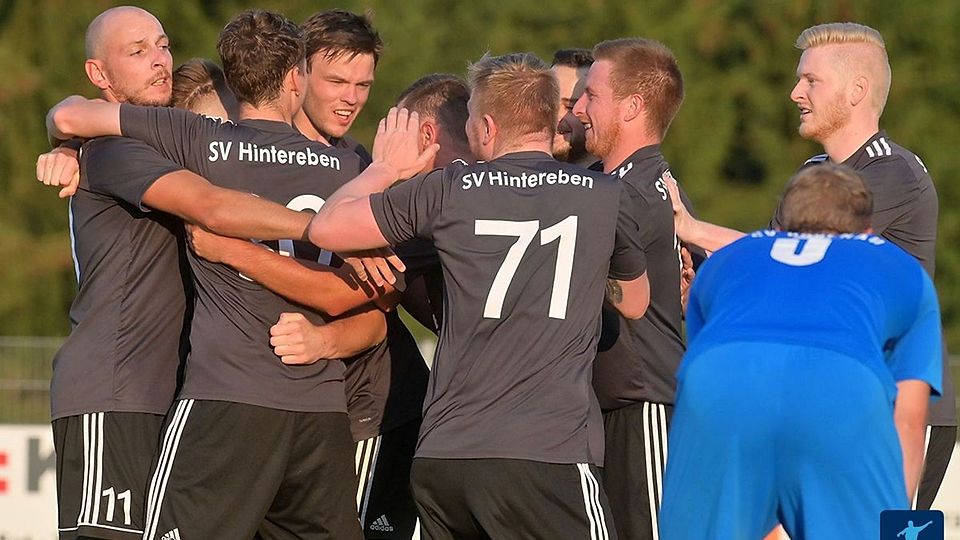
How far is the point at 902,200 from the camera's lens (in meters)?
6.64

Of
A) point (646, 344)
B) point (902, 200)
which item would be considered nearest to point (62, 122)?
point (646, 344)

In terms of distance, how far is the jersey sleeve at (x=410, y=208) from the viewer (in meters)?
5.59

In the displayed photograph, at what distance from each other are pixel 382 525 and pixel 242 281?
155 cm

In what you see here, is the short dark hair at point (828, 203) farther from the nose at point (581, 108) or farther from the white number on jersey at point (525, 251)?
the nose at point (581, 108)

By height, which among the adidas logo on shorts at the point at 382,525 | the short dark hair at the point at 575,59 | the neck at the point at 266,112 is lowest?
the adidas logo on shorts at the point at 382,525

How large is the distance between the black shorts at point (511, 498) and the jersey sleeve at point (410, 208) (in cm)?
84

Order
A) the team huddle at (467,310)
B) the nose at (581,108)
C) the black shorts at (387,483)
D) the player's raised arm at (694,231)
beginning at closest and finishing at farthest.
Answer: the team huddle at (467,310) → the player's raised arm at (694,231) → the nose at (581,108) → the black shorts at (387,483)

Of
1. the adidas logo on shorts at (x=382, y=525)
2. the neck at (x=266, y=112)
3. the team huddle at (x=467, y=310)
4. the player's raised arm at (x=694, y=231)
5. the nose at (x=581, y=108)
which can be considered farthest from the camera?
the adidas logo on shorts at (x=382, y=525)

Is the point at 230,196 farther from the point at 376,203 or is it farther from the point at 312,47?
the point at 312,47

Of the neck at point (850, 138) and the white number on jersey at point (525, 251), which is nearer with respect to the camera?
the white number on jersey at point (525, 251)

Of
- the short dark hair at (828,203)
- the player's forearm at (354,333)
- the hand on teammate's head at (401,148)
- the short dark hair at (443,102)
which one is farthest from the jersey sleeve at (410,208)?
the short dark hair at (828,203)

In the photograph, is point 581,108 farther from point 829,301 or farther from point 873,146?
point 829,301

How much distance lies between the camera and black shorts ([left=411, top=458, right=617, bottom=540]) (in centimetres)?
541

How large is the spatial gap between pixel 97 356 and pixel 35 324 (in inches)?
691
